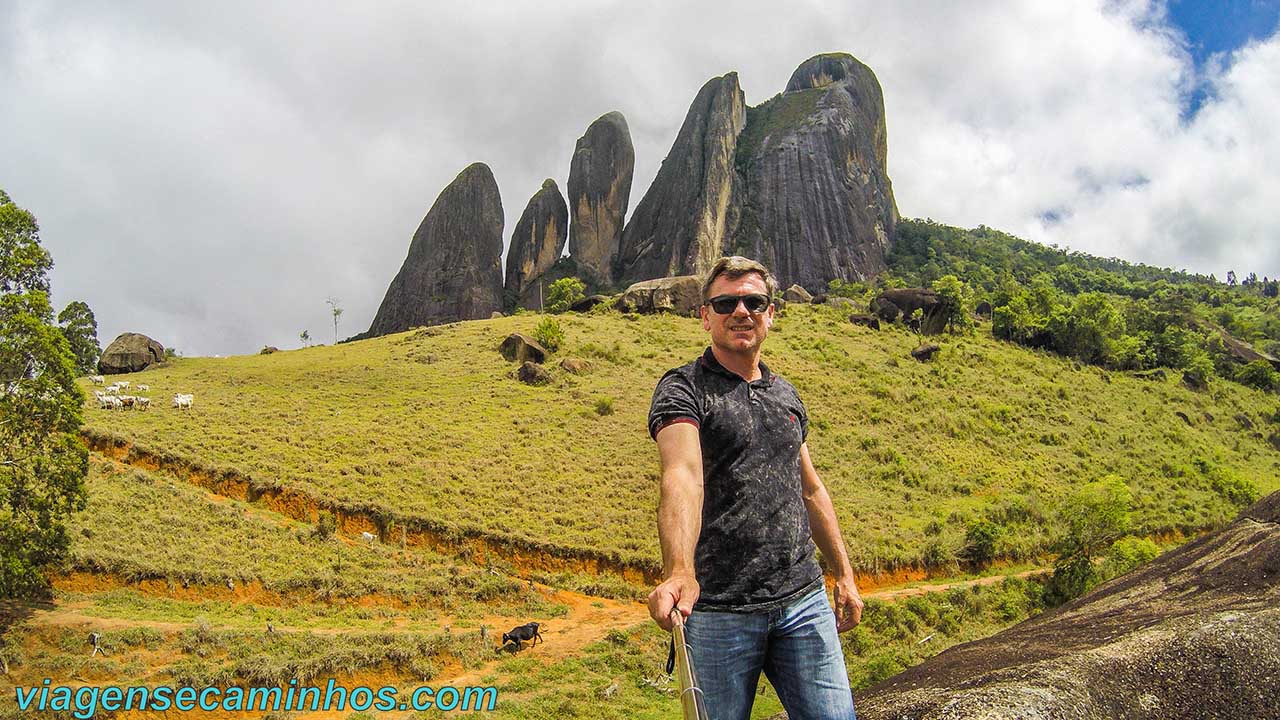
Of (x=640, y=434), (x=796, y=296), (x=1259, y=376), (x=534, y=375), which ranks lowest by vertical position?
(x=640, y=434)

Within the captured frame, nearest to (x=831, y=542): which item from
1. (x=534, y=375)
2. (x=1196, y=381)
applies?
(x=534, y=375)

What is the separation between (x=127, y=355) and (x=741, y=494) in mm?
50532

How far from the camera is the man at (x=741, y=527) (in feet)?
7.87

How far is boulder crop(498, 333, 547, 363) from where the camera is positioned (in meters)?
40.8

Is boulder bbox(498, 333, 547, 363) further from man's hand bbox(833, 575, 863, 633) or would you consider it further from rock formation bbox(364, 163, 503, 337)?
rock formation bbox(364, 163, 503, 337)

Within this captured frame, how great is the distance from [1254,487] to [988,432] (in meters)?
11.3

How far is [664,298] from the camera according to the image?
58531 mm

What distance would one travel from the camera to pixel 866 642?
661 inches

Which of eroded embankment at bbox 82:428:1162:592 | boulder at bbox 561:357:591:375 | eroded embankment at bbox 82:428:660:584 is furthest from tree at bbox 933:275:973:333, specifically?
eroded embankment at bbox 82:428:660:584

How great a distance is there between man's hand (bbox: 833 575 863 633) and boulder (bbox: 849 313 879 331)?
5777cm

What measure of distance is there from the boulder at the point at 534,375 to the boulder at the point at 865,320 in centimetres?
3212

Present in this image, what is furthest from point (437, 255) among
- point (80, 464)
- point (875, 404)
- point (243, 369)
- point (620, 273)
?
point (80, 464)

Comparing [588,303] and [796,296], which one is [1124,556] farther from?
[796,296]

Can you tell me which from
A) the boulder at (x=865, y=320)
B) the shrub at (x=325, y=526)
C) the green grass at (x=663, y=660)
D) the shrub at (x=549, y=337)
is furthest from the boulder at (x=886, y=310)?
the shrub at (x=325, y=526)
